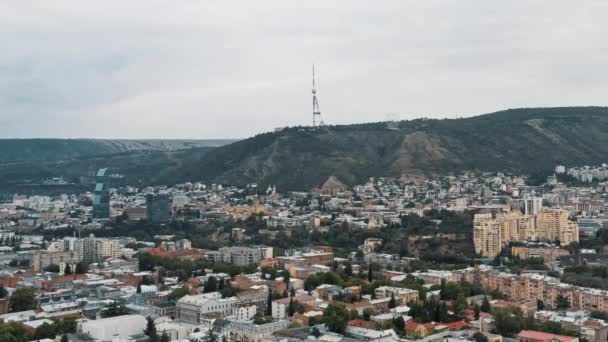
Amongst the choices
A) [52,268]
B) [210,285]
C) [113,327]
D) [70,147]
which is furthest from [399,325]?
[70,147]

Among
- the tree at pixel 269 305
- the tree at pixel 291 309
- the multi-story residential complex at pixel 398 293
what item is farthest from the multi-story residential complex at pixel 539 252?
the tree at pixel 291 309

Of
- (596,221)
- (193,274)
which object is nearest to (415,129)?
(596,221)

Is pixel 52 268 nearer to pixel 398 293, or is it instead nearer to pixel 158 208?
pixel 398 293

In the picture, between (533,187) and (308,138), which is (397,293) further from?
(308,138)

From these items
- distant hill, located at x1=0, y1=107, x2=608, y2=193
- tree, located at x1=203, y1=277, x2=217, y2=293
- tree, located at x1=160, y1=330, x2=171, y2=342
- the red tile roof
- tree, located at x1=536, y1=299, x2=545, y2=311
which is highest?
distant hill, located at x1=0, y1=107, x2=608, y2=193

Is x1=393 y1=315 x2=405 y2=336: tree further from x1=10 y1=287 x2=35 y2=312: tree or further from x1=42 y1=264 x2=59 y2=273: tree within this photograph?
x1=42 y1=264 x2=59 y2=273: tree

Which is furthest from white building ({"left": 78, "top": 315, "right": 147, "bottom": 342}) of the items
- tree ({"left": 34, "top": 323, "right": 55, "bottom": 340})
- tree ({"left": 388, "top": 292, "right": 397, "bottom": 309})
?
tree ({"left": 388, "top": 292, "right": 397, "bottom": 309})

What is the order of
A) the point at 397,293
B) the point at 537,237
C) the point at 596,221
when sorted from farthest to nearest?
the point at 596,221, the point at 537,237, the point at 397,293
